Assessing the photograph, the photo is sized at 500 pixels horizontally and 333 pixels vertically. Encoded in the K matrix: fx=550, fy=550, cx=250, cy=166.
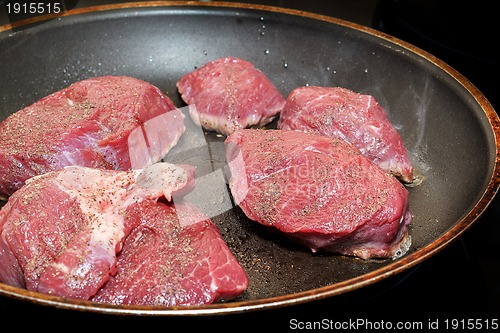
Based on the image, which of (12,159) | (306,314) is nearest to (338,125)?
(306,314)

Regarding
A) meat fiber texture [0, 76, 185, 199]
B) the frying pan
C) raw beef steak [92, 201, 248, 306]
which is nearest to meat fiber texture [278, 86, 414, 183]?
the frying pan

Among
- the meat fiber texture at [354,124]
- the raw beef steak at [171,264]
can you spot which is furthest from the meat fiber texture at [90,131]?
the meat fiber texture at [354,124]

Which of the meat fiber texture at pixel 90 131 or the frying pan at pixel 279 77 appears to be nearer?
the frying pan at pixel 279 77

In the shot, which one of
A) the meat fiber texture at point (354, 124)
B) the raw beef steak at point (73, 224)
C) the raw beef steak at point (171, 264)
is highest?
the meat fiber texture at point (354, 124)

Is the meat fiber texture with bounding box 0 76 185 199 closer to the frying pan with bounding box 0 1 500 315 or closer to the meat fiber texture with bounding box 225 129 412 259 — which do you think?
the frying pan with bounding box 0 1 500 315

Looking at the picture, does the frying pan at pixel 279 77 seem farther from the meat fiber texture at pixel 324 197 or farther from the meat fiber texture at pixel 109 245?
the meat fiber texture at pixel 109 245

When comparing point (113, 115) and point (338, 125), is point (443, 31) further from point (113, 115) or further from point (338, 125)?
point (113, 115)
